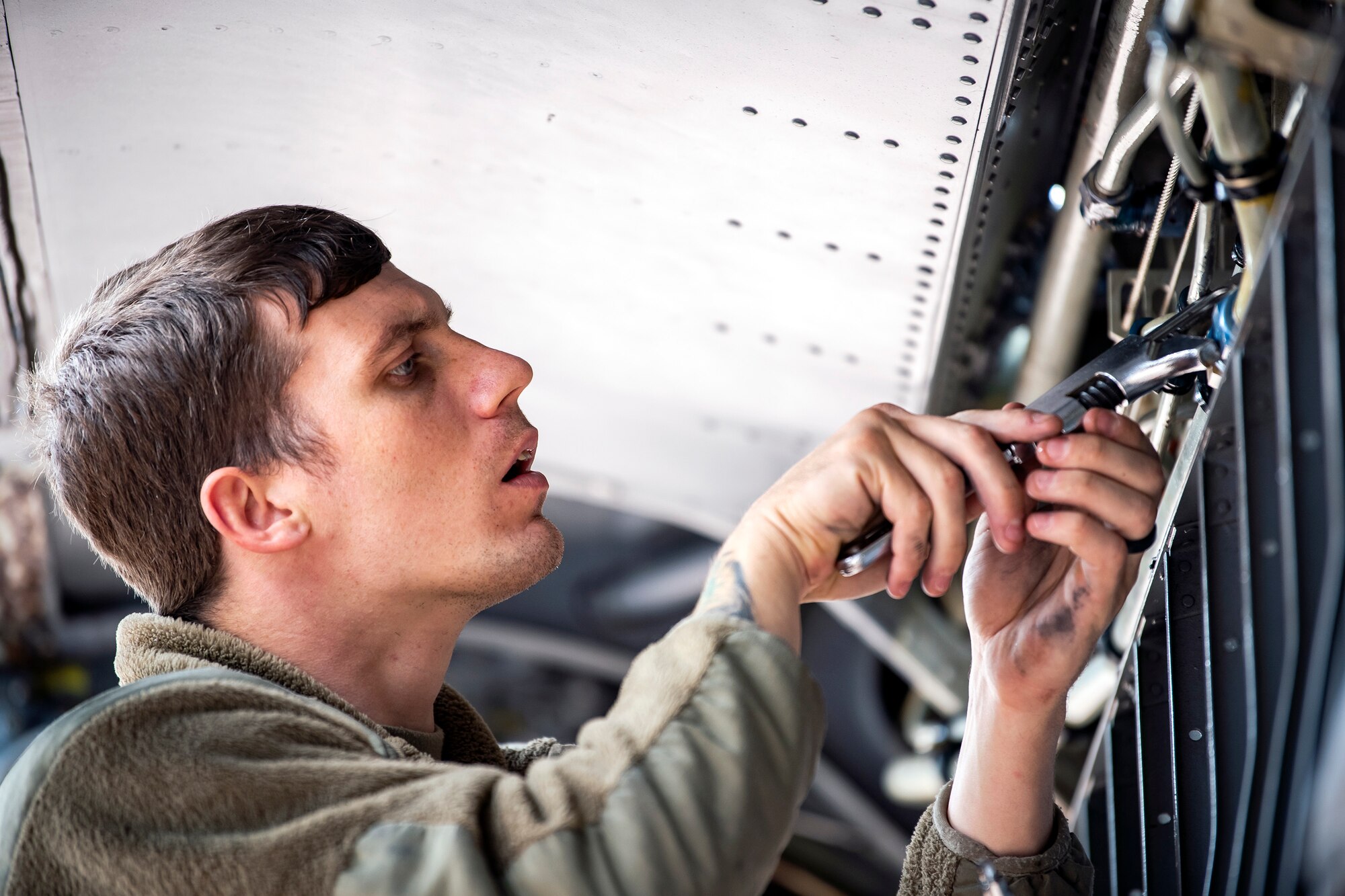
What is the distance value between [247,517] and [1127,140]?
0.79 meters

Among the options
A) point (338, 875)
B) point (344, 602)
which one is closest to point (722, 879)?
point (338, 875)


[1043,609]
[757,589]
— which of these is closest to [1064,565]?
[1043,609]

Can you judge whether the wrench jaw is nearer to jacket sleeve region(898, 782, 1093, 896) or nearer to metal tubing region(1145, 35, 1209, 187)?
metal tubing region(1145, 35, 1209, 187)

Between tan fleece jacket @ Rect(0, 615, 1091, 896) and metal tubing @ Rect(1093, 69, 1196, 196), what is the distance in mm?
472

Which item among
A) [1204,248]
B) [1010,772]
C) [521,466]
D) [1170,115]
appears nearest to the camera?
[1170,115]

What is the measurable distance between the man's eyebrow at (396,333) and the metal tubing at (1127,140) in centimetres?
59

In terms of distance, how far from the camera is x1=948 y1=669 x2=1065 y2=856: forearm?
963 mm

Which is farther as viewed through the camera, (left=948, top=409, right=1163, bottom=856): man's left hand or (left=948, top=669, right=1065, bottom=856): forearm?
(left=948, top=669, right=1065, bottom=856): forearm

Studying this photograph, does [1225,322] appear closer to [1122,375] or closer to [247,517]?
[1122,375]

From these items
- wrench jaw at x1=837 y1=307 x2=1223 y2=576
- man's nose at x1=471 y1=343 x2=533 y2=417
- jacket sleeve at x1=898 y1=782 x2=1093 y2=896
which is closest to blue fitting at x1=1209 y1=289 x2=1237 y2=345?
wrench jaw at x1=837 y1=307 x2=1223 y2=576

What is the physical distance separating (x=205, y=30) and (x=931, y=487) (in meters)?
0.79

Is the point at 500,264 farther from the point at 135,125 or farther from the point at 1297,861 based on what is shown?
the point at 1297,861

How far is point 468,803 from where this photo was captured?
697 millimetres

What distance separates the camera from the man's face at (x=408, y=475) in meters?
1.01
